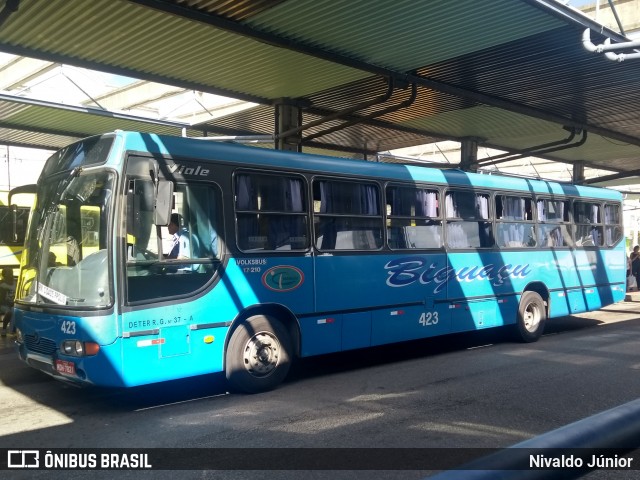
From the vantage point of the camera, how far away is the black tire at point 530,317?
37.5 feet

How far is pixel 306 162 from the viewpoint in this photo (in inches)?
330

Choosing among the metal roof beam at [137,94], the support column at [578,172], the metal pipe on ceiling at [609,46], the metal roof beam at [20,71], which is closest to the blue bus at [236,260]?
the metal pipe on ceiling at [609,46]

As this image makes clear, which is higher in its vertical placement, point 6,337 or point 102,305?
point 102,305

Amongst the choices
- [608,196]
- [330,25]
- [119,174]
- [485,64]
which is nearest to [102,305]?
[119,174]

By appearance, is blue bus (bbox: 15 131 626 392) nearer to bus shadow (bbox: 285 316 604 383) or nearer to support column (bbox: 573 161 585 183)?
bus shadow (bbox: 285 316 604 383)

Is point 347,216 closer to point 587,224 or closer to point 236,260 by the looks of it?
point 236,260

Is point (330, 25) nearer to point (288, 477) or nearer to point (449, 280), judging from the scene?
point (449, 280)

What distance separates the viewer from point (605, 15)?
13.1m

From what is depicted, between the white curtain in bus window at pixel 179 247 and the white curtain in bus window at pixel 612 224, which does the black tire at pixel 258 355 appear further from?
the white curtain in bus window at pixel 612 224

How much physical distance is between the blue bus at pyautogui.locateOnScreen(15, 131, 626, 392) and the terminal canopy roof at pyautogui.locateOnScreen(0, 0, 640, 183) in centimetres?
223

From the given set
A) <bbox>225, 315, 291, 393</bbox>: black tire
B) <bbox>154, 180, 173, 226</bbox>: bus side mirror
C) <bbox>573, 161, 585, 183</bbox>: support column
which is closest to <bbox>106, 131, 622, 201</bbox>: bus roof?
<bbox>154, 180, 173, 226</bbox>: bus side mirror

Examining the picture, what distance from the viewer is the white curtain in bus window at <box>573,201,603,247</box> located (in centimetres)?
1295

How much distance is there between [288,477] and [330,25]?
6994 mm

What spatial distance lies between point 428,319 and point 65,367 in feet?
18.1
